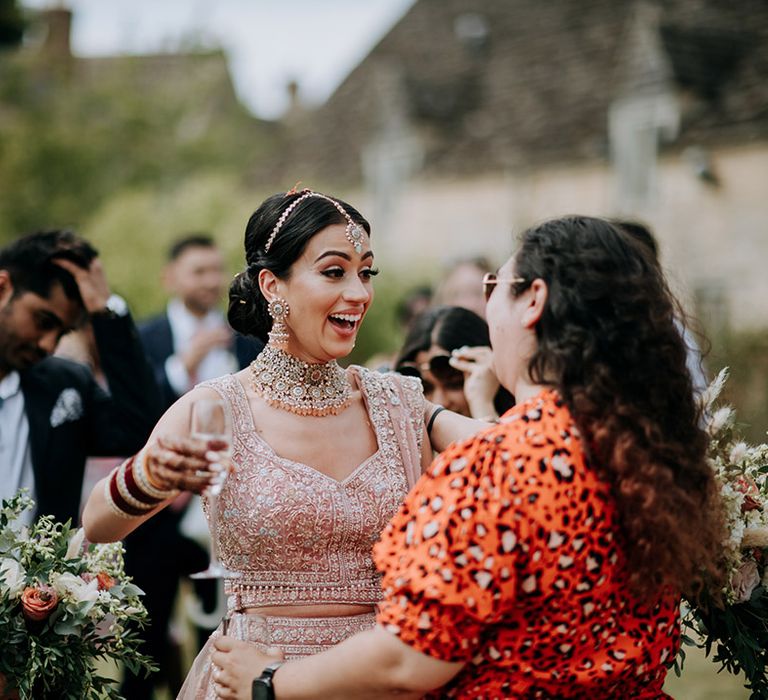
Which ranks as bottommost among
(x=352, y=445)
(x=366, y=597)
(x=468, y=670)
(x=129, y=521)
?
(x=468, y=670)

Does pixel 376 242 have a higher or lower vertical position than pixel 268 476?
higher

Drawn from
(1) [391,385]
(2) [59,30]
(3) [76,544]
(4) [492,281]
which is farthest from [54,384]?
(2) [59,30]

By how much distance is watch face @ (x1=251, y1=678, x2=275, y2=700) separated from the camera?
2461 millimetres

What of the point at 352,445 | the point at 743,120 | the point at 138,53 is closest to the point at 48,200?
the point at 138,53

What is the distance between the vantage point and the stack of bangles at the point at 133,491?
271 cm

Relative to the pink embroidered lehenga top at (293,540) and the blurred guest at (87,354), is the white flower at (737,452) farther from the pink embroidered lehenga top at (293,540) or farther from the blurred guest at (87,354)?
the blurred guest at (87,354)

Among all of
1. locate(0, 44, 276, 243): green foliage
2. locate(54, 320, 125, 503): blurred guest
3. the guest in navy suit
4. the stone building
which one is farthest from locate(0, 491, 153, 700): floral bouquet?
locate(0, 44, 276, 243): green foliage

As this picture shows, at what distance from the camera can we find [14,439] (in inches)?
175

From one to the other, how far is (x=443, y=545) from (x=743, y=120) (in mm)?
15761

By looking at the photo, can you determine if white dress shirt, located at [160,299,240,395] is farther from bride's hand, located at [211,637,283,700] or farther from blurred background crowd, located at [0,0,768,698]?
bride's hand, located at [211,637,283,700]

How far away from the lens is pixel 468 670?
7.75ft

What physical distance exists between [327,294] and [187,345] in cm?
419

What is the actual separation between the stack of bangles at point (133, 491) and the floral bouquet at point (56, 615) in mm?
434

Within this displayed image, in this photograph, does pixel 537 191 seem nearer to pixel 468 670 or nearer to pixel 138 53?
pixel 138 53
